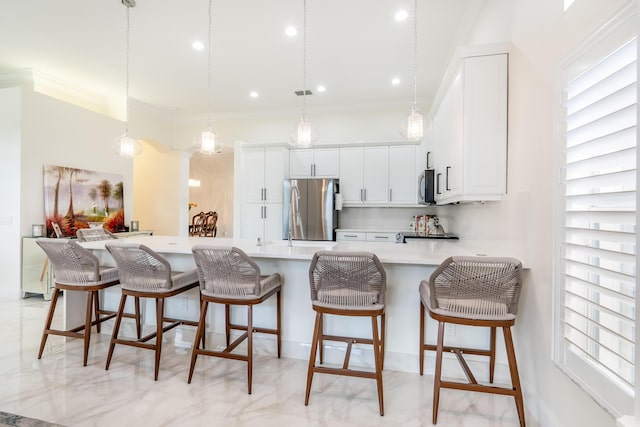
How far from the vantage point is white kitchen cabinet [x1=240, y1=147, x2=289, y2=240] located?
5.24m

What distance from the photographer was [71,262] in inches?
94.1

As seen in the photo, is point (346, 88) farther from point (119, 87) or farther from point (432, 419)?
point (432, 419)

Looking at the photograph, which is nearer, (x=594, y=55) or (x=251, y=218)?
(x=594, y=55)

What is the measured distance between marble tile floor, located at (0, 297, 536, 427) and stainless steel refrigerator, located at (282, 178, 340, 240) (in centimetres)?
261

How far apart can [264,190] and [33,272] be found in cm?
330

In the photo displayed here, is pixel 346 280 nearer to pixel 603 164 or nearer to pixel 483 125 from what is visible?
pixel 603 164

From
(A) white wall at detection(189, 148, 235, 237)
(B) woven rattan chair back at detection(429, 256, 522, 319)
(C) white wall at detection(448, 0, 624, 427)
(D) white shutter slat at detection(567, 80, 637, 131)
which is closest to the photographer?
(D) white shutter slat at detection(567, 80, 637, 131)

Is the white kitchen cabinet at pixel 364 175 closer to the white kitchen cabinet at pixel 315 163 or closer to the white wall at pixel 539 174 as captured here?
the white kitchen cabinet at pixel 315 163

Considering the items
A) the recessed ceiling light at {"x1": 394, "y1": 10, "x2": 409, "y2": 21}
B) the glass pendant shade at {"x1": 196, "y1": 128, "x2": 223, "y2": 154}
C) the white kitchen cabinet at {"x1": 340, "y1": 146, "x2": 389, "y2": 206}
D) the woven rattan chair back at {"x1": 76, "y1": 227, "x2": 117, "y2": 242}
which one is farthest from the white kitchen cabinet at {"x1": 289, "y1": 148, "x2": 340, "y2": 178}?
the woven rattan chair back at {"x1": 76, "y1": 227, "x2": 117, "y2": 242}

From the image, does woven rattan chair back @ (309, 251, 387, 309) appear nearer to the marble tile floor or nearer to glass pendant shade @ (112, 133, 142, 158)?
the marble tile floor

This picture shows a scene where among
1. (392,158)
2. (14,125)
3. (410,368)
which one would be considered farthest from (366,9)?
(14,125)

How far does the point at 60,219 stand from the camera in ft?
14.7

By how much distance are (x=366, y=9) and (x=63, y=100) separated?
4746mm

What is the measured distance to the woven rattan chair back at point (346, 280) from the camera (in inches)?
71.3
